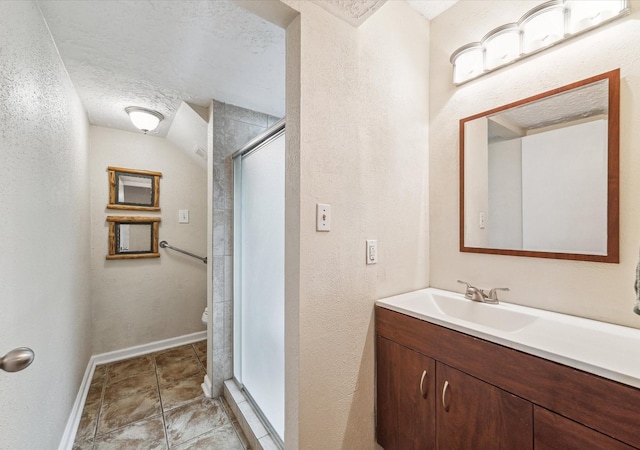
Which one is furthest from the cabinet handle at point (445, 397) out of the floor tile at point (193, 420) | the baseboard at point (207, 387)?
the baseboard at point (207, 387)

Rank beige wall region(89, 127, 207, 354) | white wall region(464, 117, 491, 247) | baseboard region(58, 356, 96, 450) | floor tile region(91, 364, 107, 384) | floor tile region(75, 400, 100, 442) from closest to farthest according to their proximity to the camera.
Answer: white wall region(464, 117, 491, 247) → baseboard region(58, 356, 96, 450) → floor tile region(75, 400, 100, 442) → floor tile region(91, 364, 107, 384) → beige wall region(89, 127, 207, 354)

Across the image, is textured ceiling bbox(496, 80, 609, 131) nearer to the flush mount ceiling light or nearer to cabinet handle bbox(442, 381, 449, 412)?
cabinet handle bbox(442, 381, 449, 412)

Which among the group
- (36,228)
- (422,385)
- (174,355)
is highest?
(36,228)

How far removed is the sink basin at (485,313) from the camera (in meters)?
1.09

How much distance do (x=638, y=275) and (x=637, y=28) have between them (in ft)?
3.00

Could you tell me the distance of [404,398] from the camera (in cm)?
111

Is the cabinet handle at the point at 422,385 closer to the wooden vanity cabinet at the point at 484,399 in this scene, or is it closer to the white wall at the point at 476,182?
the wooden vanity cabinet at the point at 484,399

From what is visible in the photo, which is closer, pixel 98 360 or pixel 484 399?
pixel 484 399

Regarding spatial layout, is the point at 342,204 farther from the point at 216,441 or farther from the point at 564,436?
the point at 216,441

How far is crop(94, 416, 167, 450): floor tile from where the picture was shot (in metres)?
1.51

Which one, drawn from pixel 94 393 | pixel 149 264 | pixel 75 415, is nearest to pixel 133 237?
pixel 149 264

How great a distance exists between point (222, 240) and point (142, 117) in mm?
1174

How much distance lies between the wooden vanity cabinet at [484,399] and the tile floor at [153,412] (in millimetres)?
1032

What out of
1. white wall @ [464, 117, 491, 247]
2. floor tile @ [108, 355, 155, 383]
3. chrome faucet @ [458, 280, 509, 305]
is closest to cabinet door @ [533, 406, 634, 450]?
chrome faucet @ [458, 280, 509, 305]
